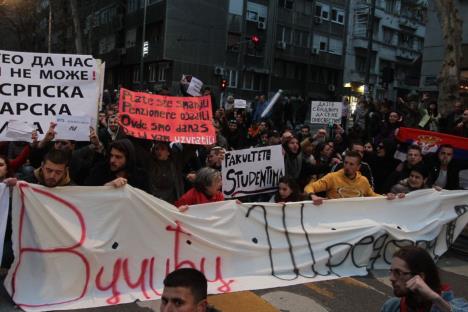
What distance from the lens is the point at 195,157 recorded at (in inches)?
283

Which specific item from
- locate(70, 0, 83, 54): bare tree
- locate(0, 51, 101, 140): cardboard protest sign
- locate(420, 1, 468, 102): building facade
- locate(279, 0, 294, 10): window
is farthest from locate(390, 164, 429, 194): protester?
locate(279, 0, 294, 10): window

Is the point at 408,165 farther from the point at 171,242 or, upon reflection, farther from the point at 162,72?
the point at 162,72

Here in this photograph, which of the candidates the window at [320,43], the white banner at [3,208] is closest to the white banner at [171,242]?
the white banner at [3,208]

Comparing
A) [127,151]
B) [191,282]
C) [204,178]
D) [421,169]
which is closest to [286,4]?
[421,169]

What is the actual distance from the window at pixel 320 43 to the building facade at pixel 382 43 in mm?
2708

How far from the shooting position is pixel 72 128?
5520 millimetres

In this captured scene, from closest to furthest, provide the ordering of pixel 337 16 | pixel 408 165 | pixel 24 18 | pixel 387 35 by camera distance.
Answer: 1. pixel 408 165
2. pixel 24 18
3. pixel 337 16
4. pixel 387 35

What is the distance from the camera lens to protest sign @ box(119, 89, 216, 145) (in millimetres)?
6039

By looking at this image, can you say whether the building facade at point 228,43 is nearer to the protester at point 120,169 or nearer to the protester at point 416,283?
the protester at point 120,169

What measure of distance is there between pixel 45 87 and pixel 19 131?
1.85ft

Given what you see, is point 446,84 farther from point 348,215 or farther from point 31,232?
point 31,232

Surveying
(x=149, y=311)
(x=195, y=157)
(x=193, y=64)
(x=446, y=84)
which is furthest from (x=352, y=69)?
(x=149, y=311)

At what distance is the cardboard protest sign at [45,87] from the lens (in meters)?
5.32

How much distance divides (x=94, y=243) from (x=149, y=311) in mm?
742
